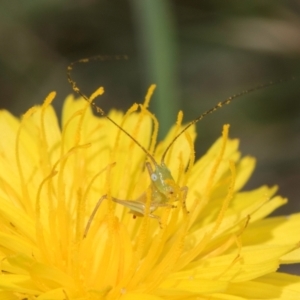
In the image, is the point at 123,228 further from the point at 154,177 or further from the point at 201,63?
the point at 201,63

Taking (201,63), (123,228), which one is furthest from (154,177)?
(201,63)

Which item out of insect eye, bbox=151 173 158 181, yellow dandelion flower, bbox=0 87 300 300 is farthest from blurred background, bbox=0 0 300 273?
insect eye, bbox=151 173 158 181

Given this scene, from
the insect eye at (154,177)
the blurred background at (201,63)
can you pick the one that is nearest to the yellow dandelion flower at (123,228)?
the insect eye at (154,177)

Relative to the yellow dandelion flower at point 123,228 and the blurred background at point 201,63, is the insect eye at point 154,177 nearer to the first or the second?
the yellow dandelion flower at point 123,228

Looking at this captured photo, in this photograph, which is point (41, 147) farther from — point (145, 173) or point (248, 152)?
point (248, 152)

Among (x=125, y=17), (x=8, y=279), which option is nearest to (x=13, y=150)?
(x=8, y=279)

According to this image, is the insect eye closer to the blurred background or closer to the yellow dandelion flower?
the yellow dandelion flower
